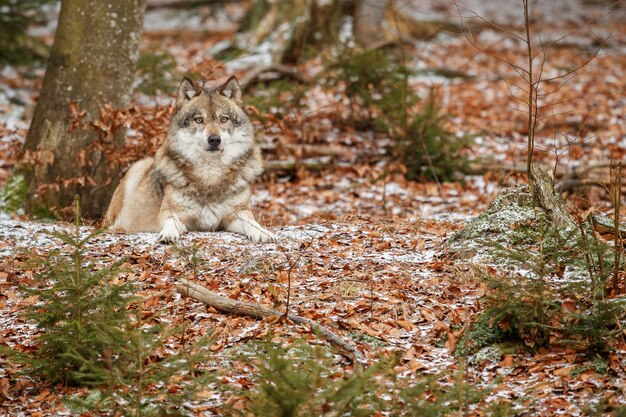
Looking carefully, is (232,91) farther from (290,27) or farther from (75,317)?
(290,27)

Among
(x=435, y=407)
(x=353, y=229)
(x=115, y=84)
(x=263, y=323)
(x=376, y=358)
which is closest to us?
(x=435, y=407)

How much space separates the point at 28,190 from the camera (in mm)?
9586

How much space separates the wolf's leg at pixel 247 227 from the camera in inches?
292

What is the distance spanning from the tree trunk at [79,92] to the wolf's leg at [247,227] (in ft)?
7.09

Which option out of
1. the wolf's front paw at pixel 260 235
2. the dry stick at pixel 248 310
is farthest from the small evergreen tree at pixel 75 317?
the wolf's front paw at pixel 260 235

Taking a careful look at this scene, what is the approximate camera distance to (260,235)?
744cm

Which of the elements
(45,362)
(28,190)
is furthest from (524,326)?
(28,190)

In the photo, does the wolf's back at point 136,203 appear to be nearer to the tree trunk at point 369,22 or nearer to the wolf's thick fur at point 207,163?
the wolf's thick fur at point 207,163

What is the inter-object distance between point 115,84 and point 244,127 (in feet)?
7.54

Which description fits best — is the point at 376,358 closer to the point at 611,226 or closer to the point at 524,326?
the point at 524,326

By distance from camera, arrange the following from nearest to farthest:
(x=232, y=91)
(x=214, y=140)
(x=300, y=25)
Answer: (x=214, y=140) → (x=232, y=91) → (x=300, y=25)

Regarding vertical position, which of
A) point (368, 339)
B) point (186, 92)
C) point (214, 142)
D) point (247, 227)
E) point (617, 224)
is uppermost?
point (186, 92)

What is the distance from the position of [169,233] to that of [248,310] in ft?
6.52

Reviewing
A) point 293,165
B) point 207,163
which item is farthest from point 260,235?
point 293,165
